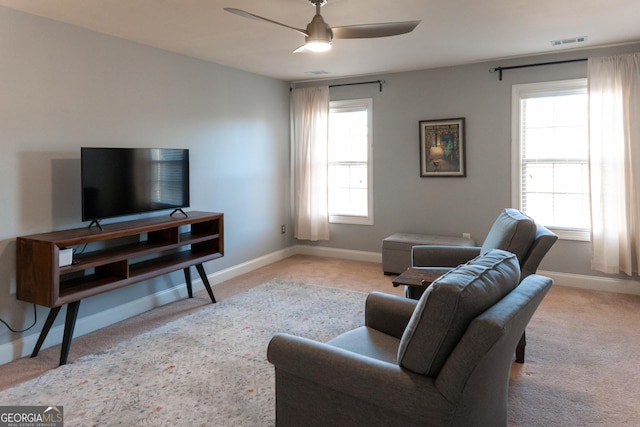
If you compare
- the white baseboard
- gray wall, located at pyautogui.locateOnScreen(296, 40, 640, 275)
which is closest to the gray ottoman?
gray wall, located at pyautogui.locateOnScreen(296, 40, 640, 275)

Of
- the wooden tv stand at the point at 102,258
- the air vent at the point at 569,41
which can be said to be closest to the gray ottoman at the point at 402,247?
the wooden tv stand at the point at 102,258

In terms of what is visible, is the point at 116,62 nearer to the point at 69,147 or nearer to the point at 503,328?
the point at 69,147

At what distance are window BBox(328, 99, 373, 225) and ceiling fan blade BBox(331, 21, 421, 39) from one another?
285 cm

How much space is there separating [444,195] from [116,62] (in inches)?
151

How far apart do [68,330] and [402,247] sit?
3471 mm

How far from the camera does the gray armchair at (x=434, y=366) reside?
143cm

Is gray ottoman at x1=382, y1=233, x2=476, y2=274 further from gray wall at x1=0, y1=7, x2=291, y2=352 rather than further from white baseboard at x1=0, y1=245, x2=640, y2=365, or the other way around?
gray wall at x1=0, y1=7, x2=291, y2=352

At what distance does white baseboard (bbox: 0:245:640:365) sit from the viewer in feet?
10.3

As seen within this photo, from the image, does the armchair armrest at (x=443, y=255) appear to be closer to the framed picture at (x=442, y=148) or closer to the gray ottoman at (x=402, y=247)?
the gray ottoman at (x=402, y=247)

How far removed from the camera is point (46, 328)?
120 inches

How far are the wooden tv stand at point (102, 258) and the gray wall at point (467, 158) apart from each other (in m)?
2.40

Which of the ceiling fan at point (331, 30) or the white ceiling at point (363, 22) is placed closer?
the ceiling fan at point (331, 30)

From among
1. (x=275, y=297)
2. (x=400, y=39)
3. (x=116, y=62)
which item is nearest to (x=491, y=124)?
(x=400, y=39)

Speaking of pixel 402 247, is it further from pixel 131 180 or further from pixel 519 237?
pixel 131 180
